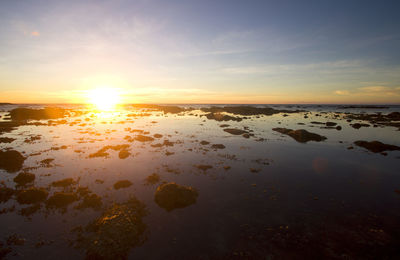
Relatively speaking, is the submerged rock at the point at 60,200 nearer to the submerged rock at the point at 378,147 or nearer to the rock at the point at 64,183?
the rock at the point at 64,183

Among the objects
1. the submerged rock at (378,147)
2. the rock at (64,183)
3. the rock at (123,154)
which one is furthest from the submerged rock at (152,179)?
the submerged rock at (378,147)

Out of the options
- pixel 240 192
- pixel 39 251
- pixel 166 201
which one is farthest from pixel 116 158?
pixel 240 192

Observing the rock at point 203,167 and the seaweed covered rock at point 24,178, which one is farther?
the rock at point 203,167

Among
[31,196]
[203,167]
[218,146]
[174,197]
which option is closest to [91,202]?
[31,196]

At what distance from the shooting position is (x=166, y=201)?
15984 mm

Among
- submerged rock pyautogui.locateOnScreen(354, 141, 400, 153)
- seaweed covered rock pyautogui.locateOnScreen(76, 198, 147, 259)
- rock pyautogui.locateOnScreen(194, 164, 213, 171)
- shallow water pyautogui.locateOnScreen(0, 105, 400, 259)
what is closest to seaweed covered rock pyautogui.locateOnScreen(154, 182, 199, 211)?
shallow water pyautogui.locateOnScreen(0, 105, 400, 259)

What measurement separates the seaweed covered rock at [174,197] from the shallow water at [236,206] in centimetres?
57

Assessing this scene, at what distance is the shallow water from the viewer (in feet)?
36.8

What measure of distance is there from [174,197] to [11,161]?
2549 cm

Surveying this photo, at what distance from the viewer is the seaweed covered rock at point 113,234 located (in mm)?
10703

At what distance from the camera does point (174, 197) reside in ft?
53.2

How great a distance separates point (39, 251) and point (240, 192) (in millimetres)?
15491

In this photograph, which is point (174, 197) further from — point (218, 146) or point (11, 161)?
point (11, 161)

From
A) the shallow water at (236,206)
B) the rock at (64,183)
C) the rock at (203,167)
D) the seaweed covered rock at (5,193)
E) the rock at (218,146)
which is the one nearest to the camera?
the shallow water at (236,206)
